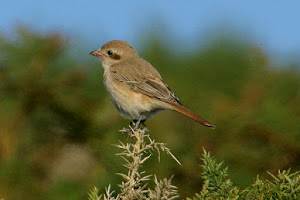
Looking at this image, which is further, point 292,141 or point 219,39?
point 219,39

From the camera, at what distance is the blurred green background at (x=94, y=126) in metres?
4.00

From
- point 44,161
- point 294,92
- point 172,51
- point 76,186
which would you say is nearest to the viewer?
point 76,186

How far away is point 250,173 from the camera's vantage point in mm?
4047

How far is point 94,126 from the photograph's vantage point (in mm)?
4352

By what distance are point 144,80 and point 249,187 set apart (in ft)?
8.17

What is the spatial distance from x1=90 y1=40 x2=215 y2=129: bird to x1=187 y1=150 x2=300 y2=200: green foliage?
1.92 meters

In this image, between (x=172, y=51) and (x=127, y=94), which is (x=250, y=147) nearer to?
(x=127, y=94)

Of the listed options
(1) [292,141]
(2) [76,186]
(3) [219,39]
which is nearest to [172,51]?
(3) [219,39]

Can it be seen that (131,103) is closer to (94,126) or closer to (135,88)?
(135,88)

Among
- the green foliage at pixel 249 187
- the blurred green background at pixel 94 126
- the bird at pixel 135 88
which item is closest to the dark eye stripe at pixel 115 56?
the bird at pixel 135 88

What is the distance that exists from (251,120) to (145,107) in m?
1.04

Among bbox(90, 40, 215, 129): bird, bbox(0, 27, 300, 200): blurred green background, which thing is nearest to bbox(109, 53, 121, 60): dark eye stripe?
bbox(90, 40, 215, 129): bird

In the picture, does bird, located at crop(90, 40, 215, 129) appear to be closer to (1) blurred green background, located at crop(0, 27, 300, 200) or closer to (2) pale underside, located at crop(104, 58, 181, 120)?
(2) pale underside, located at crop(104, 58, 181, 120)

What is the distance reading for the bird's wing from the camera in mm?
3773
